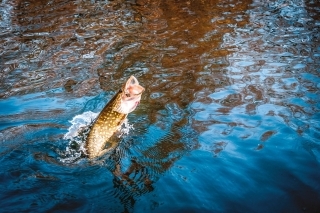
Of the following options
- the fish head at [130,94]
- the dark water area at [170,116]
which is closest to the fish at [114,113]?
the fish head at [130,94]

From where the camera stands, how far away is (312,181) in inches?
154

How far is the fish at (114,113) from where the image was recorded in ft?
12.7

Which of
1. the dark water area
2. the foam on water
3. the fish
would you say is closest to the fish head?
the fish

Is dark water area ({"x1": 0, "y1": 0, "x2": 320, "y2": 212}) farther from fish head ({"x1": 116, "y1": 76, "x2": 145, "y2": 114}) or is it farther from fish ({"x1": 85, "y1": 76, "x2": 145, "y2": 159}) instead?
fish head ({"x1": 116, "y1": 76, "x2": 145, "y2": 114})

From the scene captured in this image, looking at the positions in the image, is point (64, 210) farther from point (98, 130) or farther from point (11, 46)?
point (11, 46)

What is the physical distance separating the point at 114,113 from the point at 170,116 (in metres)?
1.67

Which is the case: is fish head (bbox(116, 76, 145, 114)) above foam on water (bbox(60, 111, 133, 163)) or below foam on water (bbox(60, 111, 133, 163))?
above

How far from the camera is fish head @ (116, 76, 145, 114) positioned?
3.84 metres

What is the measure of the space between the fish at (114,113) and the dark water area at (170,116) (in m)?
0.46

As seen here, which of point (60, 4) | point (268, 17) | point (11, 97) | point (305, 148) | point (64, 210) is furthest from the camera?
point (60, 4)

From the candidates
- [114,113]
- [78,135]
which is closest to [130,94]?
[114,113]

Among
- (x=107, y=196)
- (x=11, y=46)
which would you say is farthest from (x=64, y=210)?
(x=11, y=46)

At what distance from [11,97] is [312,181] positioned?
236 inches

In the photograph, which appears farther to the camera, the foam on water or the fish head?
the foam on water
